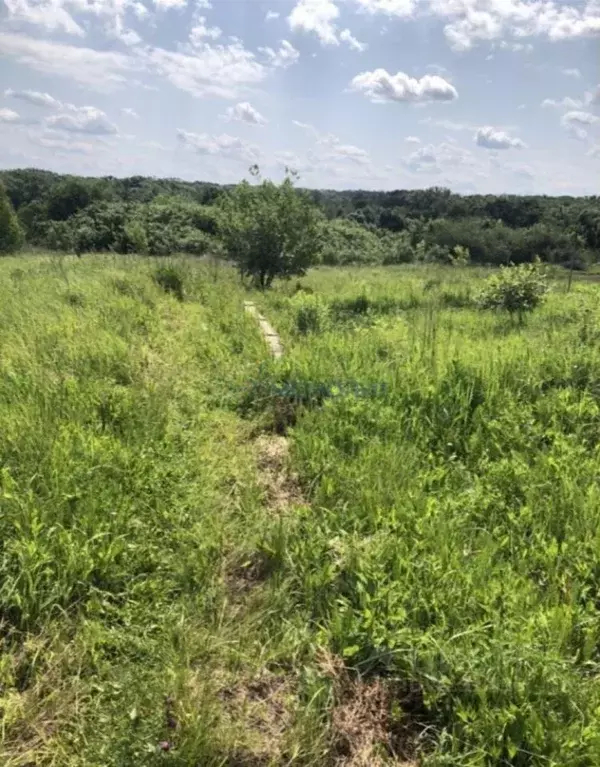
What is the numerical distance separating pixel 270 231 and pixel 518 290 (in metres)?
8.54

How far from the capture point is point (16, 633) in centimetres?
226

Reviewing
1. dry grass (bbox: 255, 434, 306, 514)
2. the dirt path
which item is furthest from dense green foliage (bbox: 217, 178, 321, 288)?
dry grass (bbox: 255, 434, 306, 514)

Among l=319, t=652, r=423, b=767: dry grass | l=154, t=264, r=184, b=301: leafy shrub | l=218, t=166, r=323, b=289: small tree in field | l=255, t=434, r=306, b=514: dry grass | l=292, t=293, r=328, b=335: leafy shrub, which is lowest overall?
l=319, t=652, r=423, b=767: dry grass

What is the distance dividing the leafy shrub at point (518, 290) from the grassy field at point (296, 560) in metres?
4.73

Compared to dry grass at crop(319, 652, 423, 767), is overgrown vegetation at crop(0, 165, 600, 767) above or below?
above

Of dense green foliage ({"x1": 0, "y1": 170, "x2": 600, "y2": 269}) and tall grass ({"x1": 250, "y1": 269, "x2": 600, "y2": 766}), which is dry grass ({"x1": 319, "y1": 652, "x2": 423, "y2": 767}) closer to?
tall grass ({"x1": 250, "y1": 269, "x2": 600, "y2": 766})

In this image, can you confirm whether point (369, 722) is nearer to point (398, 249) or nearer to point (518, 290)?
point (518, 290)

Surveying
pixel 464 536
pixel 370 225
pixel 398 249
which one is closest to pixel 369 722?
pixel 464 536

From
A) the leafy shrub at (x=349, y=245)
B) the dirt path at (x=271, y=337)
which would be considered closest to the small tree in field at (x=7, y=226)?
the leafy shrub at (x=349, y=245)

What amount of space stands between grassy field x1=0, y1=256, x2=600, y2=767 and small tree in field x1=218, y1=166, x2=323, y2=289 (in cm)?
1177

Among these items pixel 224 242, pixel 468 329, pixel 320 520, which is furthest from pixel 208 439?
pixel 224 242

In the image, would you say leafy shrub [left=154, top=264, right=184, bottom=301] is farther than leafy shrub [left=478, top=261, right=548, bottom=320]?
Yes

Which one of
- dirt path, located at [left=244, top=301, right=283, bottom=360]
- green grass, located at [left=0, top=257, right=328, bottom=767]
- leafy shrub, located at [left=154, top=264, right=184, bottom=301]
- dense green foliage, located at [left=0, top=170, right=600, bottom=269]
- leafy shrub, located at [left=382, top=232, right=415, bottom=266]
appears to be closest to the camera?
green grass, located at [left=0, top=257, right=328, bottom=767]

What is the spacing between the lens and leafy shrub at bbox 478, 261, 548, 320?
991 centimetres
